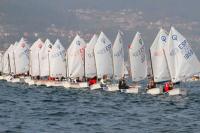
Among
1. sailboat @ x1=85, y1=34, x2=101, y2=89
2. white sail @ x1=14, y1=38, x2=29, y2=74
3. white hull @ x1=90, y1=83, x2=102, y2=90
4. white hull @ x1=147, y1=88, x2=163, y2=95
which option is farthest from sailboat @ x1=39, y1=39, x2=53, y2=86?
white hull @ x1=147, y1=88, x2=163, y2=95

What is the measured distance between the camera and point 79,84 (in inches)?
4262

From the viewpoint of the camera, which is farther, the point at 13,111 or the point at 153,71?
the point at 153,71

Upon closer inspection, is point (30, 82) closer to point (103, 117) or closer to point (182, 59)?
point (182, 59)

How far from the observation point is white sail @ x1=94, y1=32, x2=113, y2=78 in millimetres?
109562

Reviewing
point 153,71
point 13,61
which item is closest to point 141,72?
point 153,71

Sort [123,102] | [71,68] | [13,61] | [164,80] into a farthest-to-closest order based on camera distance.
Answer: [13,61], [71,68], [164,80], [123,102]

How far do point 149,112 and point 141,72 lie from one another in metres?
39.0

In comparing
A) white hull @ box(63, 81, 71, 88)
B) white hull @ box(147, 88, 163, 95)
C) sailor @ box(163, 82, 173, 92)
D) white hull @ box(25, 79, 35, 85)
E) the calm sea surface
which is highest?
white hull @ box(25, 79, 35, 85)

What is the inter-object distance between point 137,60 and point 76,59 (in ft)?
69.3

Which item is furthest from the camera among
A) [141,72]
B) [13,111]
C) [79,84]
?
[79,84]

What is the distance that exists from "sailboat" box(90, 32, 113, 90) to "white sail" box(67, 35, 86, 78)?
785cm

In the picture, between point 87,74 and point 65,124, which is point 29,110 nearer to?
point 65,124

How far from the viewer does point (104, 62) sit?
4336 inches

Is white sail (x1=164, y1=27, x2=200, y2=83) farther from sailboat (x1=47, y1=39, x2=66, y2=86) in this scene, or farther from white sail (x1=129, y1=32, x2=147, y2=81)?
sailboat (x1=47, y1=39, x2=66, y2=86)
